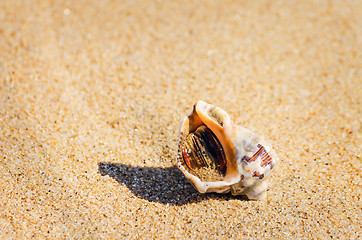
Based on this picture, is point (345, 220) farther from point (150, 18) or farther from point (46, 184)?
point (150, 18)

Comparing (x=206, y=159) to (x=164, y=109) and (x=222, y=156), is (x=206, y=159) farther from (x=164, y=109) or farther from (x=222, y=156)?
(x=164, y=109)

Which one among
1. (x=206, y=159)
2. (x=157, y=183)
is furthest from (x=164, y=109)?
(x=206, y=159)

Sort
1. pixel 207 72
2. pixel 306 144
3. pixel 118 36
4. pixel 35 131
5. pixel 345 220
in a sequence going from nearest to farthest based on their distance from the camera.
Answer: pixel 345 220
pixel 35 131
pixel 306 144
pixel 207 72
pixel 118 36

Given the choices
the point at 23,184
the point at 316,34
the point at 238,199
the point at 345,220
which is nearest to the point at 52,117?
the point at 23,184

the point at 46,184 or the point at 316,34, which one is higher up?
the point at 316,34

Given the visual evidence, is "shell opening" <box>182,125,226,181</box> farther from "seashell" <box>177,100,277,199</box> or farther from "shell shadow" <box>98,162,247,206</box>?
"shell shadow" <box>98,162,247,206</box>

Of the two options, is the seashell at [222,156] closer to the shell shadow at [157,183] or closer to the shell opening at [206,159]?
the shell opening at [206,159]

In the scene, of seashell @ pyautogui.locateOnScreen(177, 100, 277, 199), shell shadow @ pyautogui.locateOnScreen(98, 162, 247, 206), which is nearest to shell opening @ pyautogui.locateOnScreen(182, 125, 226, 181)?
seashell @ pyautogui.locateOnScreen(177, 100, 277, 199)
